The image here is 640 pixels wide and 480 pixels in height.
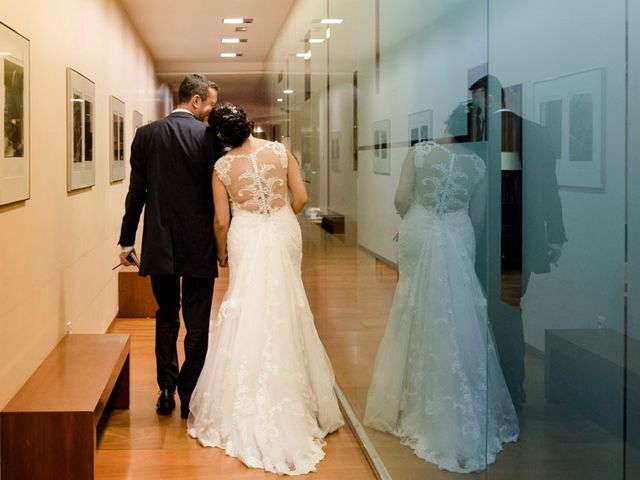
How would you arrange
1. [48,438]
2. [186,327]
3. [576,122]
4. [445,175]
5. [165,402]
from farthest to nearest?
[165,402]
[186,327]
[48,438]
[445,175]
[576,122]

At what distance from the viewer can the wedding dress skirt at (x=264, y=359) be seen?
3939mm

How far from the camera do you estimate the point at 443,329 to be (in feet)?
8.38

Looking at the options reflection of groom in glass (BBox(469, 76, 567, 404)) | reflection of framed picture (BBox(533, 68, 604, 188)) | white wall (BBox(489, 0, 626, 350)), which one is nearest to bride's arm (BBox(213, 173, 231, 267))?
reflection of groom in glass (BBox(469, 76, 567, 404))

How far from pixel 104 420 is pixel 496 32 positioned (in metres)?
3.36

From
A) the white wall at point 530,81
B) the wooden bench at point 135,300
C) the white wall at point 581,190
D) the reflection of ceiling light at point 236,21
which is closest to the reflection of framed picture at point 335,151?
the white wall at point 530,81

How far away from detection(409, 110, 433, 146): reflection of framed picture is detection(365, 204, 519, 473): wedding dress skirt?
24 cm

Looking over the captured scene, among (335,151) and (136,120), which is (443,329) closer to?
(335,151)

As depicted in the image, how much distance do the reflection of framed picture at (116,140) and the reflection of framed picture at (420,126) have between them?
5109 millimetres

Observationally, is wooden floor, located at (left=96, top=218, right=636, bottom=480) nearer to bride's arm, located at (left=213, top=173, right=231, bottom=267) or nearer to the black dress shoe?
the black dress shoe

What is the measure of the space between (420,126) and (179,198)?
1.93m

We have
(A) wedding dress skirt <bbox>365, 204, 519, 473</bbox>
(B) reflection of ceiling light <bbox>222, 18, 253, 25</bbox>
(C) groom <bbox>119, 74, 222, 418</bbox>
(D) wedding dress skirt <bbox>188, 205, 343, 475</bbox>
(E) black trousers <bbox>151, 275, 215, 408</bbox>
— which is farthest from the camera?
(B) reflection of ceiling light <bbox>222, 18, 253, 25</bbox>

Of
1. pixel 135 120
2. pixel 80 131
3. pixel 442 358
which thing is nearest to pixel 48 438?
pixel 442 358

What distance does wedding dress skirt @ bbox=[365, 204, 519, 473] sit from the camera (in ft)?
6.76

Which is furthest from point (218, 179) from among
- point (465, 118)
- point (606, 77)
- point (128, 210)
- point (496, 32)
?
point (606, 77)
